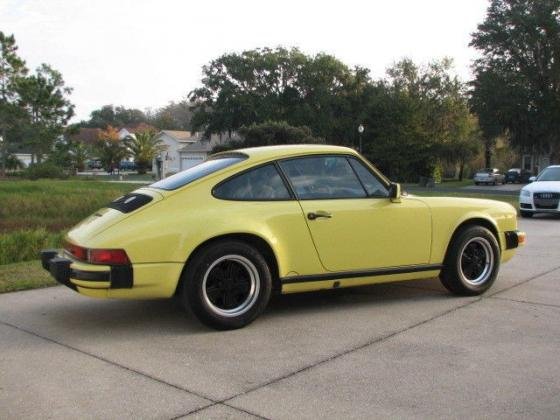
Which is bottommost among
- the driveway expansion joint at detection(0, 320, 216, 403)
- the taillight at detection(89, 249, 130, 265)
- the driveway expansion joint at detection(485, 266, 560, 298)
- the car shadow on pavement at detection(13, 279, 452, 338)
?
Answer: the driveway expansion joint at detection(0, 320, 216, 403)

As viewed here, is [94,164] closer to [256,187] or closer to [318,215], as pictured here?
[256,187]

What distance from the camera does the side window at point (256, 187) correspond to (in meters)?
5.25

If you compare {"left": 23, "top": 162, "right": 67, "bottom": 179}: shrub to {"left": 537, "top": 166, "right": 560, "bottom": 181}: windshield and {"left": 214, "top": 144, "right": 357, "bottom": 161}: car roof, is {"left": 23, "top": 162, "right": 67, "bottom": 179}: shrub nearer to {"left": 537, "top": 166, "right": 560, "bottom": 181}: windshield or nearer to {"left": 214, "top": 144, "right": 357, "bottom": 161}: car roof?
{"left": 537, "top": 166, "right": 560, "bottom": 181}: windshield

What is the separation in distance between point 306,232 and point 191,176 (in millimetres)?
1147

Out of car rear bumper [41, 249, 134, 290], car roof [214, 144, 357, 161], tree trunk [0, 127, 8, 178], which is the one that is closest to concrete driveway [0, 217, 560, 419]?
car rear bumper [41, 249, 134, 290]

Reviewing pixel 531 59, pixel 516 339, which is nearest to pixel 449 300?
pixel 516 339

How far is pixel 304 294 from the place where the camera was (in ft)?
21.0

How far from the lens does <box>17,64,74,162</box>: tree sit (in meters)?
47.9

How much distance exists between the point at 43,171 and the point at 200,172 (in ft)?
145

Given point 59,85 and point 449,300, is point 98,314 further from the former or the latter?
point 59,85

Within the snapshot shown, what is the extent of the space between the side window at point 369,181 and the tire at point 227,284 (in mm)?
1331

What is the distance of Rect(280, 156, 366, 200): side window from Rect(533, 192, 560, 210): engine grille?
39.8 ft

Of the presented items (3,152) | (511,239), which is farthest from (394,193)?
(3,152)

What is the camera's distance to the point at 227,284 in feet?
16.5
